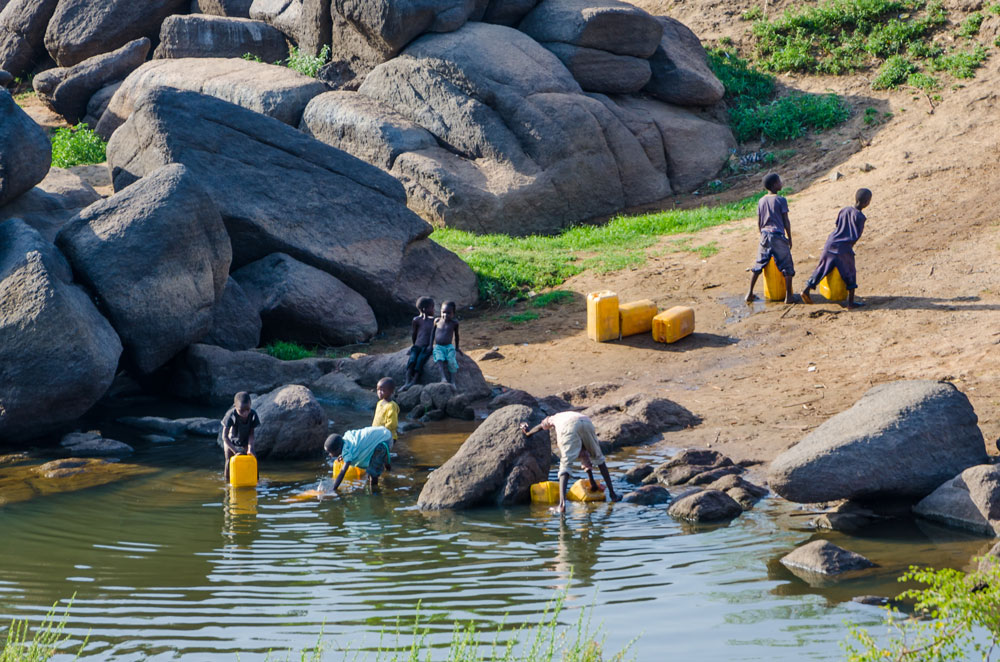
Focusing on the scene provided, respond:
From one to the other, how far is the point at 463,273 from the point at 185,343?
4968 millimetres

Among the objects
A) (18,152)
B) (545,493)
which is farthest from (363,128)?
(545,493)

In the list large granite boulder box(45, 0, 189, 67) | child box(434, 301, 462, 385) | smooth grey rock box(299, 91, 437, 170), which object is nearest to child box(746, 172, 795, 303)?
child box(434, 301, 462, 385)

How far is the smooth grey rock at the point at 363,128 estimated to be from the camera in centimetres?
1923

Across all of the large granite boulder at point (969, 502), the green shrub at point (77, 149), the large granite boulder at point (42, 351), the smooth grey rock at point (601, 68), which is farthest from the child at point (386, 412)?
the green shrub at point (77, 149)

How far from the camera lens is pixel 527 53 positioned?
20.5 meters

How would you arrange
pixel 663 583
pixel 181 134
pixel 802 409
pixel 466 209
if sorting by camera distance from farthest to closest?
pixel 466 209, pixel 181 134, pixel 802 409, pixel 663 583

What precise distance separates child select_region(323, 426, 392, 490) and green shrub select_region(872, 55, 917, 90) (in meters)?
14.4

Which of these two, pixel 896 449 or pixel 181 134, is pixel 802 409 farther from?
pixel 181 134

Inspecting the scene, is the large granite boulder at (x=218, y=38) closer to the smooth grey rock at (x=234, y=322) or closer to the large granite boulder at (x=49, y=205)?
the large granite boulder at (x=49, y=205)

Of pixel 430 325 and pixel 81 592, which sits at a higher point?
pixel 430 325

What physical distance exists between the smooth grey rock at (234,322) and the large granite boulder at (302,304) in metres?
0.19

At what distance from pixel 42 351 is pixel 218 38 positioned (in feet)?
47.2

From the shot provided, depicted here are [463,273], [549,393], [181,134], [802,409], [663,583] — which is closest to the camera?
[663,583]

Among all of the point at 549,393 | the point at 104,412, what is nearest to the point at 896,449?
the point at 549,393
